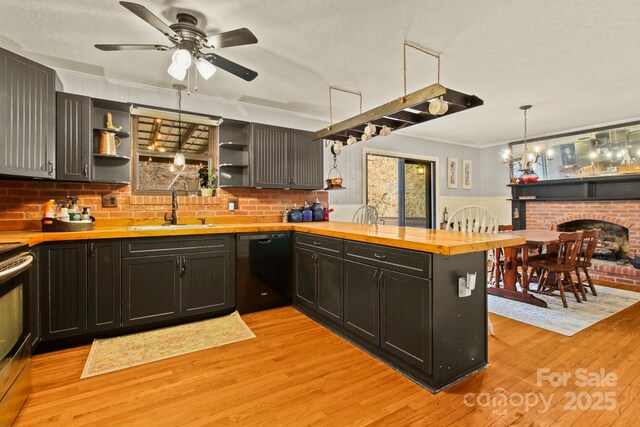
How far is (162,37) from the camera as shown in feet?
8.27

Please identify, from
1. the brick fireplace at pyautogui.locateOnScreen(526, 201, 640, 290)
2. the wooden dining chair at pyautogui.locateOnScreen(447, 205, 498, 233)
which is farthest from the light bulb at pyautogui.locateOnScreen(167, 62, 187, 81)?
the brick fireplace at pyautogui.locateOnScreen(526, 201, 640, 290)

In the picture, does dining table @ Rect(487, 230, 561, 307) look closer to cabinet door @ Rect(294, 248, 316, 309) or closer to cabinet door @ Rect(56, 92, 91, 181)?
cabinet door @ Rect(294, 248, 316, 309)

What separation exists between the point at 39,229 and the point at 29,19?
1.73 metres

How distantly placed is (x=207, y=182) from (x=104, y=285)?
1.52 meters

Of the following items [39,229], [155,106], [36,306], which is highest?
[155,106]

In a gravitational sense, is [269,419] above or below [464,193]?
below

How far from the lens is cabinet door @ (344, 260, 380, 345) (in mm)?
2359

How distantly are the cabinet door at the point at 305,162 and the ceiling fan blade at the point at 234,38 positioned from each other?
6.45ft

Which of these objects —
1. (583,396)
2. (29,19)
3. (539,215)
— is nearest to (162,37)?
(29,19)

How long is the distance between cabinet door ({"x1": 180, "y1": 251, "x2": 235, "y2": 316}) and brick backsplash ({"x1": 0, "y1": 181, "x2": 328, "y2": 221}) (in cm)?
82

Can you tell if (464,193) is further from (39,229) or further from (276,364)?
(39,229)

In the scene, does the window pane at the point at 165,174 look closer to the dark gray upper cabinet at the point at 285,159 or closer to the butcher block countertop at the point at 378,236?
the dark gray upper cabinet at the point at 285,159

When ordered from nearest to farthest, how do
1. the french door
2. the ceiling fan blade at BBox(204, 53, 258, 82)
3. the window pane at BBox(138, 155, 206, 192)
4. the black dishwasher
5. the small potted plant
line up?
the ceiling fan blade at BBox(204, 53, 258, 82), the black dishwasher, the window pane at BBox(138, 155, 206, 192), the small potted plant, the french door

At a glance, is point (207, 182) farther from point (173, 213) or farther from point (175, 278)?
point (175, 278)
